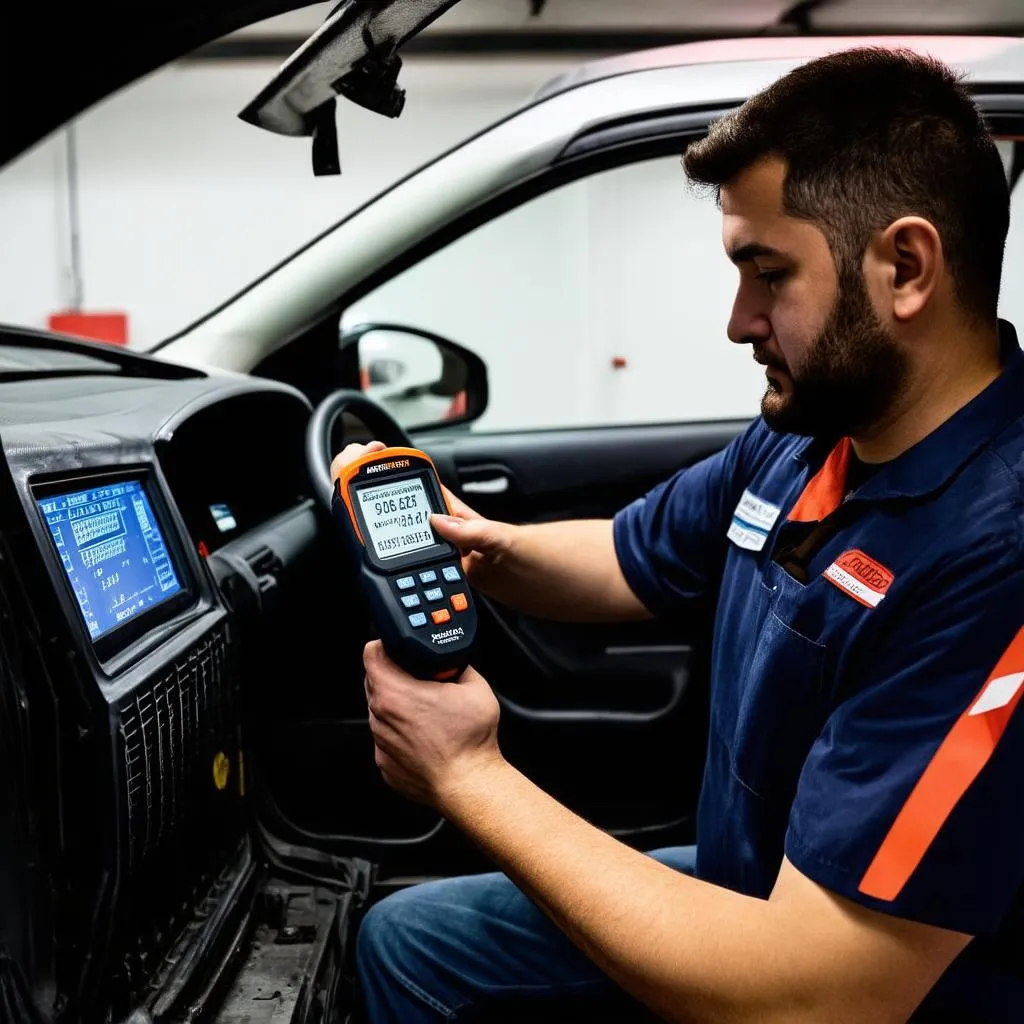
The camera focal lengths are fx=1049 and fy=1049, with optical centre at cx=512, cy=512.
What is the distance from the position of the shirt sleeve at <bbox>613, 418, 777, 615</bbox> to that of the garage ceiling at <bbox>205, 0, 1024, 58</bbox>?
11.6ft

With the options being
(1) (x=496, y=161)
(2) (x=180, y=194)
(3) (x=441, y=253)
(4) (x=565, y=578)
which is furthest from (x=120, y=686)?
(2) (x=180, y=194)

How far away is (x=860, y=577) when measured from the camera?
0.73 meters

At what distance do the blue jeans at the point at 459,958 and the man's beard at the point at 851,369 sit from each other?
1.71 ft

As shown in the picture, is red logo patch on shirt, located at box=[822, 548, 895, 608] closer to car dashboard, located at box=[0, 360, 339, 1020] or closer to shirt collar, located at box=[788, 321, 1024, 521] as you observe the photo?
shirt collar, located at box=[788, 321, 1024, 521]

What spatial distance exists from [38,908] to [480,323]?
431 cm

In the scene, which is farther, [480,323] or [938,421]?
[480,323]

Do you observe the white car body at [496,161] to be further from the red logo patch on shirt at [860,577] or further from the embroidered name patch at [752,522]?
the red logo patch on shirt at [860,577]

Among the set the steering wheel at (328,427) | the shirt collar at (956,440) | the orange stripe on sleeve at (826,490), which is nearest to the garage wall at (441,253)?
the steering wheel at (328,427)

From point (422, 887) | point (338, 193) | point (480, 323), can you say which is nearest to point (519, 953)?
point (422, 887)

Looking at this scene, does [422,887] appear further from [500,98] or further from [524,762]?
[500,98]

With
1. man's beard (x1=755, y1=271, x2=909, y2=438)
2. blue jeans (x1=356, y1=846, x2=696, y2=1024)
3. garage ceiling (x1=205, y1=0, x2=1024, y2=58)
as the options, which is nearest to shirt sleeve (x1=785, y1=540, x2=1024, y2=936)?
man's beard (x1=755, y1=271, x2=909, y2=438)

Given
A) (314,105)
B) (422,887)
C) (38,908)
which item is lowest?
(422,887)

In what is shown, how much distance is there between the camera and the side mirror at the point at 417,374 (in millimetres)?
1720

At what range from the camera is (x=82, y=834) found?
30.4 inches
